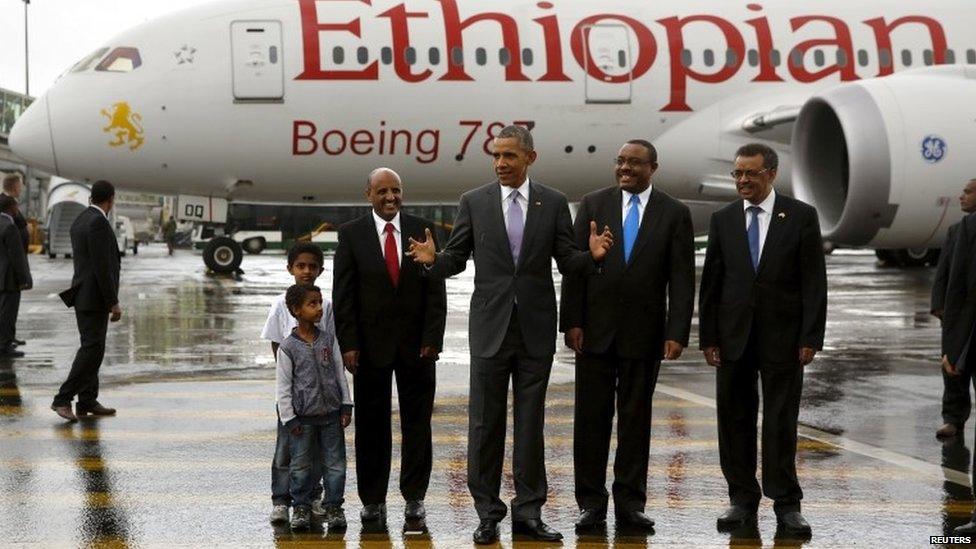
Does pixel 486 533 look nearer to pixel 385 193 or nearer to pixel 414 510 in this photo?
pixel 414 510

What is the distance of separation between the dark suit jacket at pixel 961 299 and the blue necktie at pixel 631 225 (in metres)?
1.81

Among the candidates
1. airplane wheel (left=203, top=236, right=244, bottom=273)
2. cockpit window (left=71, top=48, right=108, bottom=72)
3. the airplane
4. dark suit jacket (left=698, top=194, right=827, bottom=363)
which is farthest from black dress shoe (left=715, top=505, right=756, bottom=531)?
airplane wheel (left=203, top=236, right=244, bottom=273)

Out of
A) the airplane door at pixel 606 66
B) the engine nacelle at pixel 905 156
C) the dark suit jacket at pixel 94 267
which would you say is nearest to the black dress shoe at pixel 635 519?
the dark suit jacket at pixel 94 267

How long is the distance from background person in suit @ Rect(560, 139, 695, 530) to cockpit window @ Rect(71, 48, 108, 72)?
15.0 meters

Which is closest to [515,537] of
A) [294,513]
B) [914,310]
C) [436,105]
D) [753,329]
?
[294,513]

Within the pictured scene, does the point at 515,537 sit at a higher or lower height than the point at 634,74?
lower

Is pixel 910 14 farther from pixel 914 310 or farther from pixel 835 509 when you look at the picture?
pixel 835 509

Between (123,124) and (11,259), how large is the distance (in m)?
7.11

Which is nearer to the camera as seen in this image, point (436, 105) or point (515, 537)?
point (515, 537)

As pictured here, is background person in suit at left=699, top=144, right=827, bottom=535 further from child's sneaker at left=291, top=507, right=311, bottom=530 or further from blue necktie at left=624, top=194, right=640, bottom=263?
child's sneaker at left=291, top=507, right=311, bottom=530

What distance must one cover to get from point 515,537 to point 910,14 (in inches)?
689

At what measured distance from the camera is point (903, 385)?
11516 mm

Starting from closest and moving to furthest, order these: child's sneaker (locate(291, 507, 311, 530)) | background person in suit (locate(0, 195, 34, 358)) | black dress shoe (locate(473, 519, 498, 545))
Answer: black dress shoe (locate(473, 519, 498, 545)) < child's sneaker (locate(291, 507, 311, 530)) < background person in suit (locate(0, 195, 34, 358))

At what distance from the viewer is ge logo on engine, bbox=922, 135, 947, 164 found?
47.7 feet
